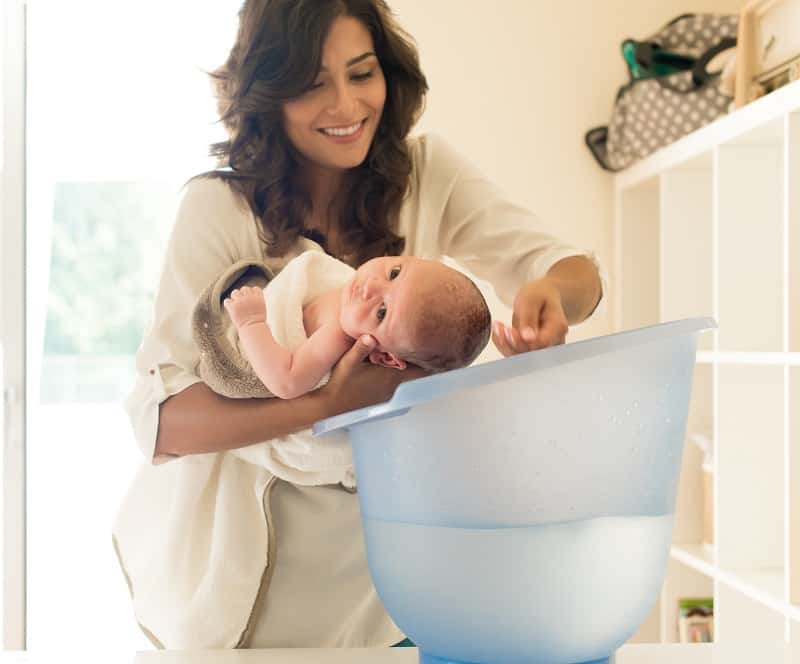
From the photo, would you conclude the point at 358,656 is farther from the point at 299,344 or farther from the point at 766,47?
the point at 766,47

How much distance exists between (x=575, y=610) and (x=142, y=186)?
6.33ft

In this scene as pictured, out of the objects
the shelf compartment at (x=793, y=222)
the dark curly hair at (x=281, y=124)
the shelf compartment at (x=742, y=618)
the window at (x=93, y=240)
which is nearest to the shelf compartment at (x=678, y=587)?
the shelf compartment at (x=742, y=618)

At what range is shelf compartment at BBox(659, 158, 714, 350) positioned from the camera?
212 cm

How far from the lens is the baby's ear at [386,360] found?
2.82ft

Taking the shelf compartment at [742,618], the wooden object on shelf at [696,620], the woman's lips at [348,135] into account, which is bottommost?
the wooden object on shelf at [696,620]

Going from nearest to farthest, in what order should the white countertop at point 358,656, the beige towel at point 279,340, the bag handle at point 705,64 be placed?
the white countertop at point 358,656 → the beige towel at point 279,340 → the bag handle at point 705,64

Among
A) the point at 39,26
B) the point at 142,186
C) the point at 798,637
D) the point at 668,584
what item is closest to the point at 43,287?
the point at 142,186

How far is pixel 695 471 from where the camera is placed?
2.12 metres

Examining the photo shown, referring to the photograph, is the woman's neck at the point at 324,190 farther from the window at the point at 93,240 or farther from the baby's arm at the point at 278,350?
the window at the point at 93,240

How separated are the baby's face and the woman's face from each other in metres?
0.21

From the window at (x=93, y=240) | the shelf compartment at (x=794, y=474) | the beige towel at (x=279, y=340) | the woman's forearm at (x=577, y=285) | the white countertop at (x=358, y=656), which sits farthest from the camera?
the window at (x=93, y=240)

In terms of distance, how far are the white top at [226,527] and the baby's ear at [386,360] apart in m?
0.19

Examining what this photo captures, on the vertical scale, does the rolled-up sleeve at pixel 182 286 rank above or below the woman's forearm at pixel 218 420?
above

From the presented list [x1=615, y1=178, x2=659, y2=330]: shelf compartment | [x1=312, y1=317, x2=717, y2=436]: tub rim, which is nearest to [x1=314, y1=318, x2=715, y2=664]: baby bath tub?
[x1=312, y1=317, x2=717, y2=436]: tub rim
